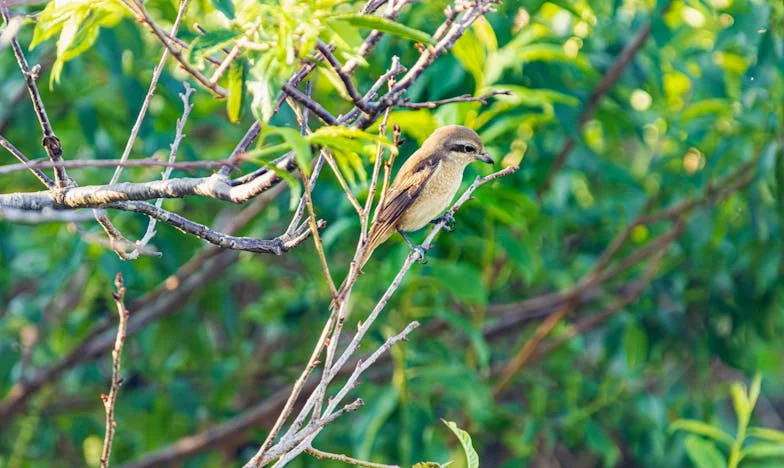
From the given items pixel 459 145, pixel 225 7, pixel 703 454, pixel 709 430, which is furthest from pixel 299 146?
pixel 709 430

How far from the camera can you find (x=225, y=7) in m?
2.80

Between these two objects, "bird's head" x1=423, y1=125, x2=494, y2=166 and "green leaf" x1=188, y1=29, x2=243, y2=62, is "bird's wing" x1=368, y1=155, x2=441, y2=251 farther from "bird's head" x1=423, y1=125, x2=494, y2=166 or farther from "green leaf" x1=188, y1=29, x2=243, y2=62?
"green leaf" x1=188, y1=29, x2=243, y2=62

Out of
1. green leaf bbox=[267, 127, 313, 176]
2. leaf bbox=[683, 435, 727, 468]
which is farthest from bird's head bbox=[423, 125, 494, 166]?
green leaf bbox=[267, 127, 313, 176]

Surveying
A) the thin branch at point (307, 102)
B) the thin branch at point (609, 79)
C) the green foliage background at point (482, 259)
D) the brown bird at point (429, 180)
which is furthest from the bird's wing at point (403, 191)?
the thin branch at point (307, 102)

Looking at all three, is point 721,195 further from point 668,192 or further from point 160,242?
point 160,242

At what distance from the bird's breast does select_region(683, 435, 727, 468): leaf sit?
1.48m

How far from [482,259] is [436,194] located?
4.88 feet

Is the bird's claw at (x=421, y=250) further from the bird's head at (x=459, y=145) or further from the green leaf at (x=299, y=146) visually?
the green leaf at (x=299, y=146)

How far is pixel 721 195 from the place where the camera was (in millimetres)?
5863

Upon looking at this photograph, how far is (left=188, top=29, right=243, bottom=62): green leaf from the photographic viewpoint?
7.30 ft

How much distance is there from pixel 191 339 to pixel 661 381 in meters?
3.83

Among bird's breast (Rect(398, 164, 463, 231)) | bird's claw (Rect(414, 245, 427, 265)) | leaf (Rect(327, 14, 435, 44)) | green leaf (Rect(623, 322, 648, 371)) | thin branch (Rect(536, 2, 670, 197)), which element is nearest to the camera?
leaf (Rect(327, 14, 435, 44))

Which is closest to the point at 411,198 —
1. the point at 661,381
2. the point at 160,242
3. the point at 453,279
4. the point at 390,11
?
the point at 453,279

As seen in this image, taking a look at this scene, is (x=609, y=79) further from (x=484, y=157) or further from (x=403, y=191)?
(x=403, y=191)
